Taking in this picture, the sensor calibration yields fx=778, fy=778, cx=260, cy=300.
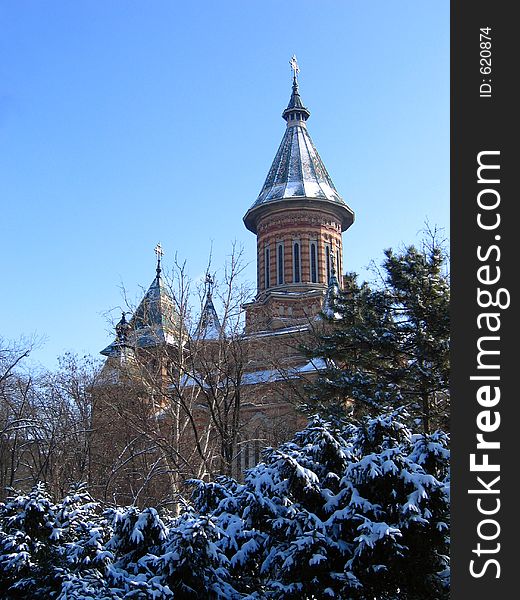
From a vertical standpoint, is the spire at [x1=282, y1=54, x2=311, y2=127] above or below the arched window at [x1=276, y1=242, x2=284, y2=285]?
above

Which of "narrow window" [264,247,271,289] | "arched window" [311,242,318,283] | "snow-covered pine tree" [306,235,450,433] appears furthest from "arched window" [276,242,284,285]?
"snow-covered pine tree" [306,235,450,433]

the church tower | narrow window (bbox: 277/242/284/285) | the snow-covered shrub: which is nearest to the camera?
the snow-covered shrub

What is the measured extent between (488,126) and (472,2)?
1.11 meters

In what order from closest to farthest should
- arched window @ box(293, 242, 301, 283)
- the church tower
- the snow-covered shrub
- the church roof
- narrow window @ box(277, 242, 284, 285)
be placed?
the snow-covered shrub < the church roof < the church tower < arched window @ box(293, 242, 301, 283) < narrow window @ box(277, 242, 284, 285)

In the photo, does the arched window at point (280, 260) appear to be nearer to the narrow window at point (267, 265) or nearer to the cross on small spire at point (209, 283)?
the narrow window at point (267, 265)

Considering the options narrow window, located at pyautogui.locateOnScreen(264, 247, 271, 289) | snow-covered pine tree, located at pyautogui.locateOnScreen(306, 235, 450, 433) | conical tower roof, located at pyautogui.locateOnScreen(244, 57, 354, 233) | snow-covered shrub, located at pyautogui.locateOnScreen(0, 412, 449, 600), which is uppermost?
conical tower roof, located at pyautogui.locateOnScreen(244, 57, 354, 233)

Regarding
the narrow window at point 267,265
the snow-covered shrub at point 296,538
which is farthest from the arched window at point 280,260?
the snow-covered shrub at point 296,538

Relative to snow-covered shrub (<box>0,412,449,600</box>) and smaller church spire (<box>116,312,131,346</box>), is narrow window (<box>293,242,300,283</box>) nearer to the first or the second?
smaller church spire (<box>116,312,131,346</box>)

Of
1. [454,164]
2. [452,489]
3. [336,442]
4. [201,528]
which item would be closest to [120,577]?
[201,528]

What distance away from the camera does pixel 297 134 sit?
1745 inches

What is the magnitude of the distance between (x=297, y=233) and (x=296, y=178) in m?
3.24

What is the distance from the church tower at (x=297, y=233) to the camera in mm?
39469

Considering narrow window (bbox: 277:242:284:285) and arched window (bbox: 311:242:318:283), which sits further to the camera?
narrow window (bbox: 277:242:284:285)

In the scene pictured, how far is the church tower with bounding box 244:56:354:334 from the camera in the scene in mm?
39469
